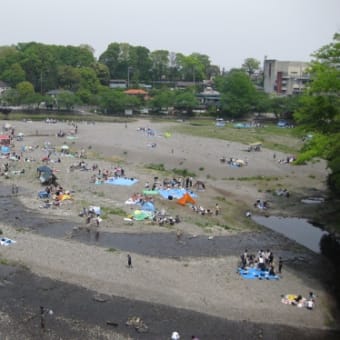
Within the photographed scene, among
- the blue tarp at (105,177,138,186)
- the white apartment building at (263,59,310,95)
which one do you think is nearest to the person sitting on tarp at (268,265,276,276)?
the blue tarp at (105,177,138,186)

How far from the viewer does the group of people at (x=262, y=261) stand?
87.8 feet

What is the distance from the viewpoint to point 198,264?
27547 mm

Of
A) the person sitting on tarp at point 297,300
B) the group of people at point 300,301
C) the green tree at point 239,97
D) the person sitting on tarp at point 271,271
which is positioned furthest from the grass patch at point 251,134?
the person sitting on tarp at point 297,300

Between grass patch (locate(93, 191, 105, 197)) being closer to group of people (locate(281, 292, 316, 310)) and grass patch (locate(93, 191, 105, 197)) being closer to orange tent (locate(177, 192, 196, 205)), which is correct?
orange tent (locate(177, 192, 196, 205))

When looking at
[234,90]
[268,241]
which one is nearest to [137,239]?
[268,241]

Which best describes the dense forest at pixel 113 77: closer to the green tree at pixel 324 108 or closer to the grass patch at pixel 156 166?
the grass patch at pixel 156 166

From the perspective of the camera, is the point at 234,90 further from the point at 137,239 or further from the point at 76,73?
the point at 137,239

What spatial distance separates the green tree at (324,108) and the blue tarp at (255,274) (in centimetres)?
936

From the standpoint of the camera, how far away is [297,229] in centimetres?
3609

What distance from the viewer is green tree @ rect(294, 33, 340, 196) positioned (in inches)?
1241

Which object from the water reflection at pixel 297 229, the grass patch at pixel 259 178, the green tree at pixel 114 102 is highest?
the green tree at pixel 114 102

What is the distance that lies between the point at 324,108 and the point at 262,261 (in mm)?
13106

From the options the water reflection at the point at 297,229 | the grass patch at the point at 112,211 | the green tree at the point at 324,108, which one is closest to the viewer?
the green tree at the point at 324,108

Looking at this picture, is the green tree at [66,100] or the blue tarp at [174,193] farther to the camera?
the green tree at [66,100]
